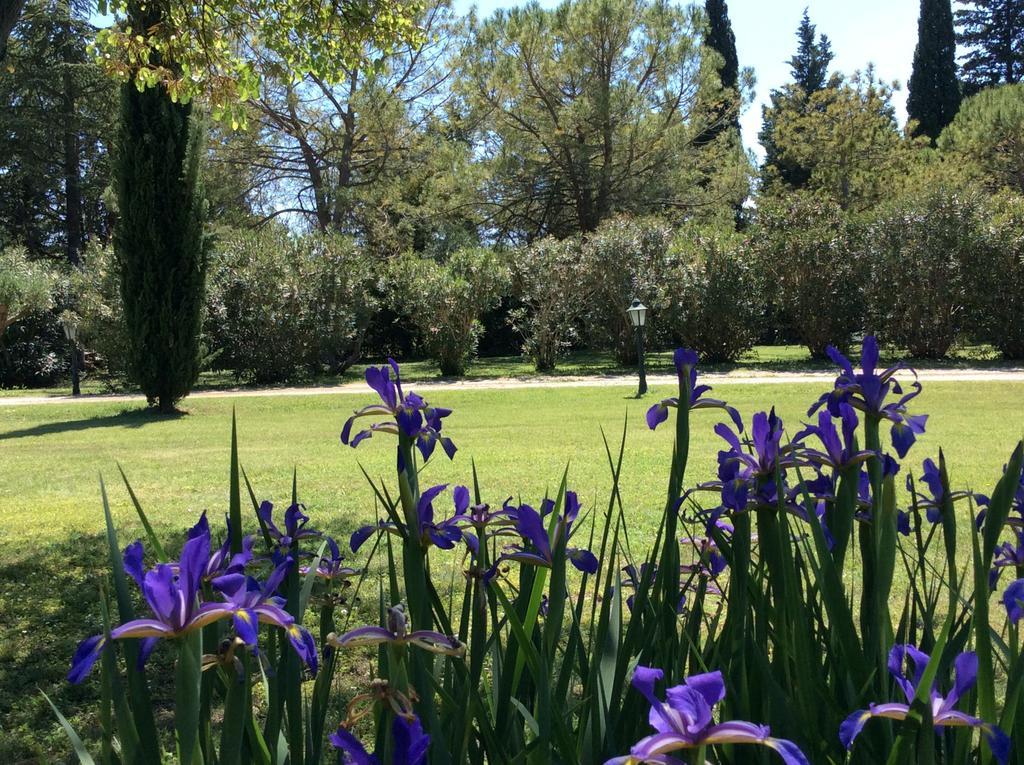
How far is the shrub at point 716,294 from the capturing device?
1677cm

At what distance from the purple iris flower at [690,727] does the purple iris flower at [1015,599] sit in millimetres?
490

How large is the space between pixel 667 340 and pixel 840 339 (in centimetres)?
368

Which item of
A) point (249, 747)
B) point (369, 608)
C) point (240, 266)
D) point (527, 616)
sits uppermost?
point (240, 266)

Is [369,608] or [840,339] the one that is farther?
[840,339]

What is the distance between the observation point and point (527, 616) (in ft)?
3.42

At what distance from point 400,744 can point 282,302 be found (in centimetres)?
1653

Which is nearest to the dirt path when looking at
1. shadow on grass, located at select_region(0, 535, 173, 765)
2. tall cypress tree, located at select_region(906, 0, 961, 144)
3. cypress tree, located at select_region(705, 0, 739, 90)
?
shadow on grass, located at select_region(0, 535, 173, 765)

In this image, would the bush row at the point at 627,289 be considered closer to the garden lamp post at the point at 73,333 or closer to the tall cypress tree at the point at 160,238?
the garden lamp post at the point at 73,333

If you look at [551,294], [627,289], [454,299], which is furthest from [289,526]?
[627,289]

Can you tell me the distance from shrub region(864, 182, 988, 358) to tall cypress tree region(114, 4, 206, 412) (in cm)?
1246

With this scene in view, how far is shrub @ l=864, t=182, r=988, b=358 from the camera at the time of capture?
15.3m

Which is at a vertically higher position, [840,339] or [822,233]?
[822,233]

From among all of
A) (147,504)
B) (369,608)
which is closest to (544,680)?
(369,608)

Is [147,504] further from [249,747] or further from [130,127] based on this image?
[130,127]
